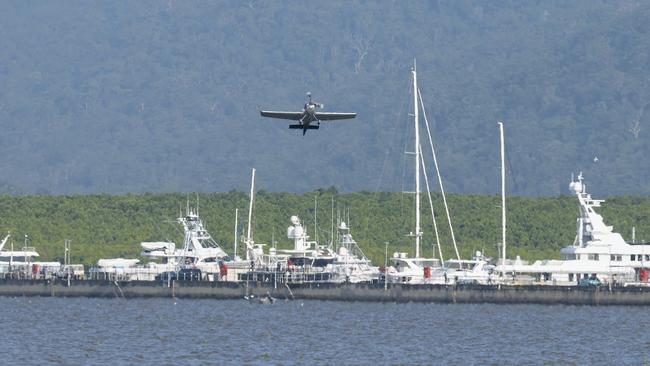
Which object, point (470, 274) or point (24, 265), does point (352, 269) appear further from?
point (24, 265)

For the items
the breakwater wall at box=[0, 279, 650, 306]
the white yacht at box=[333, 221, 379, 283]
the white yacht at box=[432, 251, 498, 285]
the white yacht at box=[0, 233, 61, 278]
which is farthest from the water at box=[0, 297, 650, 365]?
the white yacht at box=[0, 233, 61, 278]

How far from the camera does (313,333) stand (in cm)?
11381

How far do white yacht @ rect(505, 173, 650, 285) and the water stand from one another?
9224mm

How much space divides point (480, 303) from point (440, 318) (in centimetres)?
1402

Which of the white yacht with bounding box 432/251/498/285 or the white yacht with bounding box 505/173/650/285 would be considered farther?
the white yacht with bounding box 505/173/650/285

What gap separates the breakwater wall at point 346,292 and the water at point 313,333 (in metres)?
0.88

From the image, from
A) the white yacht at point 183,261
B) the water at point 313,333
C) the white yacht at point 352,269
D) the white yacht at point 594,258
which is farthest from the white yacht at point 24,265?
the white yacht at point 594,258

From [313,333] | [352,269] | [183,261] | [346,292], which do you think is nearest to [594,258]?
[352,269]

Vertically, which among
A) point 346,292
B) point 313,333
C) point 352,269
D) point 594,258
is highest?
point 594,258

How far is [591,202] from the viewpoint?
15012 cm

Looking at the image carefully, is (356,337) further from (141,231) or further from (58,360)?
(141,231)

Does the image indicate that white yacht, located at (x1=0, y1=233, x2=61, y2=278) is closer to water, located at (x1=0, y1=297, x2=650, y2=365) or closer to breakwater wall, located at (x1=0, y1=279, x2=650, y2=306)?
breakwater wall, located at (x1=0, y1=279, x2=650, y2=306)

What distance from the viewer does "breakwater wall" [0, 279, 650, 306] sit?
5364 inches

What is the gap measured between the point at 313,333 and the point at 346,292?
94.9 feet
